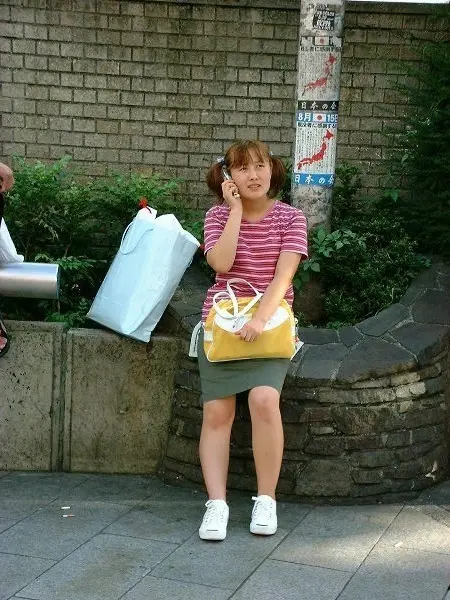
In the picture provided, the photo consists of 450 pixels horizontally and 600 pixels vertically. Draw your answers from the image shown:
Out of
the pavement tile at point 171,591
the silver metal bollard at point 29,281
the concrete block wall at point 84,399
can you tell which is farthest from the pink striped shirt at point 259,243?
the pavement tile at point 171,591

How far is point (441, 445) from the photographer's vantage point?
469 centimetres

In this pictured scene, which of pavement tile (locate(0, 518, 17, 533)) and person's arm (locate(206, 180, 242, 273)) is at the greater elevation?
person's arm (locate(206, 180, 242, 273))

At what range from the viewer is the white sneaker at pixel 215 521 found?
3.96 meters

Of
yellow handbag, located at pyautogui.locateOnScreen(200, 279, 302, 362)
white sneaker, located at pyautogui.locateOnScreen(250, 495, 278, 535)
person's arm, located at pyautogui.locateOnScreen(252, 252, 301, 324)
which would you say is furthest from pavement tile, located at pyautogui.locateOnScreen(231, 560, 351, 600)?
person's arm, located at pyautogui.locateOnScreen(252, 252, 301, 324)

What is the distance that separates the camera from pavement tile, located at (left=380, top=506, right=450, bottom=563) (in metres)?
3.96

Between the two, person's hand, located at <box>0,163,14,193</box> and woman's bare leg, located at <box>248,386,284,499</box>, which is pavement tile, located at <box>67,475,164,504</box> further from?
person's hand, located at <box>0,163,14,193</box>

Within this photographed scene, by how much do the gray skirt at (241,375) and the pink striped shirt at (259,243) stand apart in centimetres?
28

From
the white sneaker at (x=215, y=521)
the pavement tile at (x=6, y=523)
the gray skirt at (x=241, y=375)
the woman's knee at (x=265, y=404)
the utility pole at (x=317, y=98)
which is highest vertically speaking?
the utility pole at (x=317, y=98)

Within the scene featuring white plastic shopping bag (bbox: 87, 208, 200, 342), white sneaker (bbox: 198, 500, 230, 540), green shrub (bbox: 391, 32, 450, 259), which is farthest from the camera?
green shrub (bbox: 391, 32, 450, 259)

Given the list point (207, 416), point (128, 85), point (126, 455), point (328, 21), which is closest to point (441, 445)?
point (207, 416)

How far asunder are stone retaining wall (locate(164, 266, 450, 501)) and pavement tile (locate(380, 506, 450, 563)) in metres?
0.22

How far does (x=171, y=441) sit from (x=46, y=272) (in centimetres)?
110

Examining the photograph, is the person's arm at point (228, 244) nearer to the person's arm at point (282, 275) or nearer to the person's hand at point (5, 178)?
the person's arm at point (282, 275)

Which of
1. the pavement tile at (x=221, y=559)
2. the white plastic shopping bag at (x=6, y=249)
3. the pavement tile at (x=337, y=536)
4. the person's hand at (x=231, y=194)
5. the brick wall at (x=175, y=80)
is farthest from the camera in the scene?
the brick wall at (x=175, y=80)
